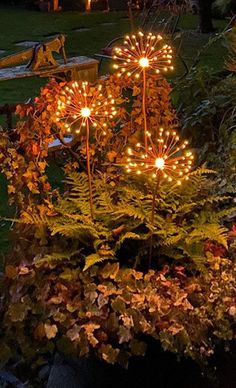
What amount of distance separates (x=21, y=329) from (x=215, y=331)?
3.23 feet

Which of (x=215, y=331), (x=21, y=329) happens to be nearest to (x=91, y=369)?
(x=21, y=329)

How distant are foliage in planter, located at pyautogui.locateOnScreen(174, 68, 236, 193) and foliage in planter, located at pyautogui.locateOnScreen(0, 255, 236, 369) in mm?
859

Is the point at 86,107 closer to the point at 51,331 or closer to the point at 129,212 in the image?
the point at 129,212

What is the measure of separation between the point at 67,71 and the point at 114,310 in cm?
299

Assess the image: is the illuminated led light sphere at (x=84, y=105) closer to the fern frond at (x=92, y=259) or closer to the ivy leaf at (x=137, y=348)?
the fern frond at (x=92, y=259)

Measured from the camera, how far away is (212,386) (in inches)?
133

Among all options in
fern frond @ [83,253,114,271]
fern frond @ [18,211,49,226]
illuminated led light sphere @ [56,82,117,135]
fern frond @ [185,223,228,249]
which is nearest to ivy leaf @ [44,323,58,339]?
fern frond @ [83,253,114,271]

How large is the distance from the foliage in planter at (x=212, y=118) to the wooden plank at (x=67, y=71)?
793 millimetres

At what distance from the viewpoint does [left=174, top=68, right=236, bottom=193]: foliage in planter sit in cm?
444

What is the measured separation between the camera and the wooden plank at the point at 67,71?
5.45 meters

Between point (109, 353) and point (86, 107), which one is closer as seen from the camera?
point (109, 353)

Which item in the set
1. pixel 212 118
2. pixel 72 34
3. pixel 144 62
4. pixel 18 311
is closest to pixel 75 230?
pixel 18 311

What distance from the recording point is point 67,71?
5645 millimetres

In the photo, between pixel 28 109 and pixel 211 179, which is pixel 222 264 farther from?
pixel 28 109
